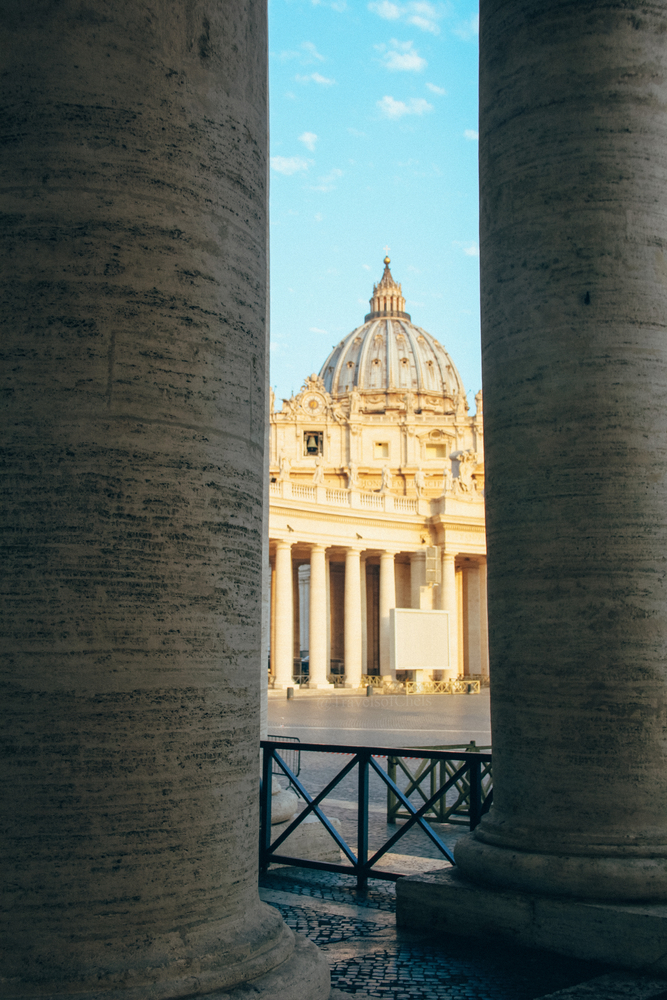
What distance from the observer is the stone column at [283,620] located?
55469 millimetres

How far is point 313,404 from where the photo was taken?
88.2 meters

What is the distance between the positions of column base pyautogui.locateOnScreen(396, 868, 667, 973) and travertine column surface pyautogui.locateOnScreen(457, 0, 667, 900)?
115 mm

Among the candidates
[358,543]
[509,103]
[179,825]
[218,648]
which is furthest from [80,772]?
[358,543]

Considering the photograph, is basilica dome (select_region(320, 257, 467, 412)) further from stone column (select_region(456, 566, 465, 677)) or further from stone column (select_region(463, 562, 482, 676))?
stone column (select_region(463, 562, 482, 676))

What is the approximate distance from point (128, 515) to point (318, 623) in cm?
5512

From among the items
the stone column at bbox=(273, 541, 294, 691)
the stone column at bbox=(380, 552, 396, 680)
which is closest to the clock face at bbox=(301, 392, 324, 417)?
the stone column at bbox=(380, 552, 396, 680)

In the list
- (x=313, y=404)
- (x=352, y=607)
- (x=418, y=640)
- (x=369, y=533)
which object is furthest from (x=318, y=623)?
(x=313, y=404)

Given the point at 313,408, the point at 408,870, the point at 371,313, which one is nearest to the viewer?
the point at 408,870

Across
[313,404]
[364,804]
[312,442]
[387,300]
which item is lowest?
[364,804]

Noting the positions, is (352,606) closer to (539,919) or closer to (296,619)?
(296,619)

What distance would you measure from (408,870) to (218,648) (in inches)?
217

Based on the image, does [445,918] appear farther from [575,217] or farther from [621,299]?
[575,217]

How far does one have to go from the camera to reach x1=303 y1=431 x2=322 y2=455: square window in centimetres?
8656

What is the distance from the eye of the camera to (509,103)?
20.6 feet
